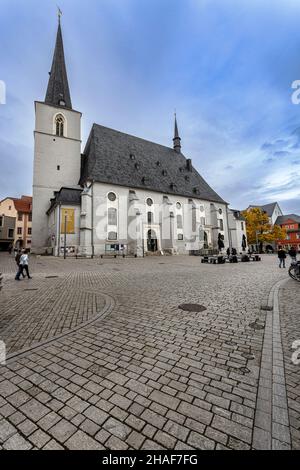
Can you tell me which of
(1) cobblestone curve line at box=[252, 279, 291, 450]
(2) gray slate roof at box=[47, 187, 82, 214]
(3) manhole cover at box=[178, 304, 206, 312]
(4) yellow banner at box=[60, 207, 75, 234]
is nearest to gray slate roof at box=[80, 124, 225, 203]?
(2) gray slate roof at box=[47, 187, 82, 214]

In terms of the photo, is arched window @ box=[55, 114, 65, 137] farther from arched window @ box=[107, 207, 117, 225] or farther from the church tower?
arched window @ box=[107, 207, 117, 225]

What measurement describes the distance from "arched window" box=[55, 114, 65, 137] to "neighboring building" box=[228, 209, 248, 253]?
3667 centimetres

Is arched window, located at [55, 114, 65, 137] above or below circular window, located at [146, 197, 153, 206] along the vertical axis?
above

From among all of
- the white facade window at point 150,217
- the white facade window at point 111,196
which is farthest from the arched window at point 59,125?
the white facade window at point 150,217

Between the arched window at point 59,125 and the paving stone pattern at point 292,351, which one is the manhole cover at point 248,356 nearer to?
the paving stone pattern at point 292,351

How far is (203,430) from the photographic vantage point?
1.90m

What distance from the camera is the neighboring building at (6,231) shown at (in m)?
50.7

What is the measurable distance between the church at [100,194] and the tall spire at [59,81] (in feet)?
0.48

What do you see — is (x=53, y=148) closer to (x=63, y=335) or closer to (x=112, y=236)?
(x=112, y=236)

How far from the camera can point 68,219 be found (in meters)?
28.2

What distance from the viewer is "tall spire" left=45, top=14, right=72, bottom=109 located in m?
34.2

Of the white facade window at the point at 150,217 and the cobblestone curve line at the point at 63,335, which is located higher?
the white facade window at the point at 150,217

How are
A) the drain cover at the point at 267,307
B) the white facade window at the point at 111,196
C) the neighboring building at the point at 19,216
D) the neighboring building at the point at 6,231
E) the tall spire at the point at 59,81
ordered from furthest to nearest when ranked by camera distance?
the neighboring building at the point at 19,216, the neighboring building at the point at 6,231, the tall spire at the point at 59,81, the white facade window at the point at 111,196, the drain cover at the point at 267,307

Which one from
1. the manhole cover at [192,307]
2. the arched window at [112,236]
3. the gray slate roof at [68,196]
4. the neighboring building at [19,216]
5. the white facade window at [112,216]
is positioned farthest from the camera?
the neighboring building at [19,216]
